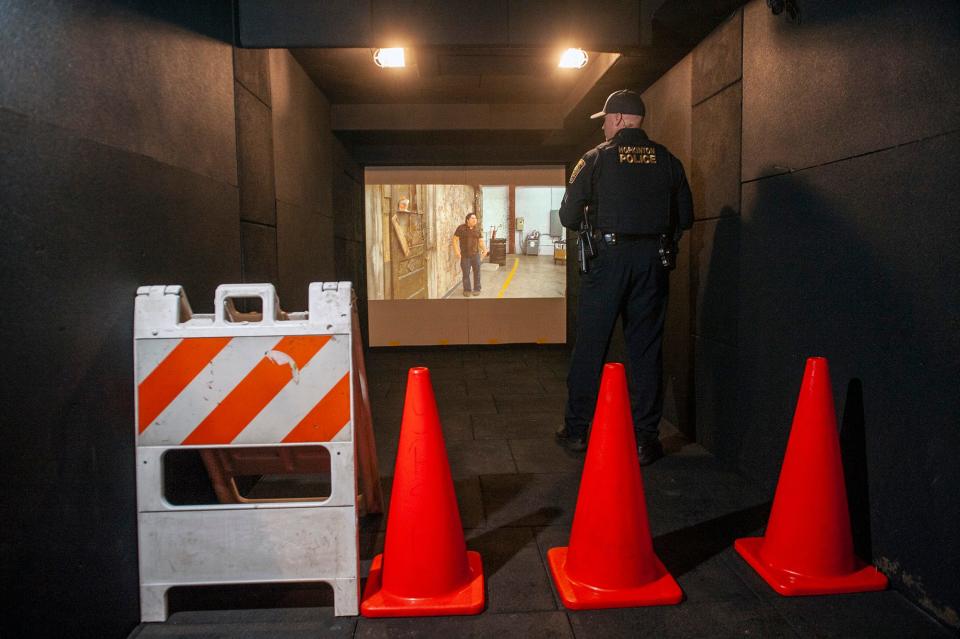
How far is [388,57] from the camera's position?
4.73 metres

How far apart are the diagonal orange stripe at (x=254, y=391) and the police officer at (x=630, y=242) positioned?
1942 millimetres

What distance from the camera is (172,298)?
2.00 metres

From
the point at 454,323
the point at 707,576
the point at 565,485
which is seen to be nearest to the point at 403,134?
the point at 454,323

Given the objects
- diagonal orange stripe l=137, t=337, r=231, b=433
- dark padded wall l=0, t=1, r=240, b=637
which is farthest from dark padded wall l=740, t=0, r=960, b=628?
dark padded wall l=0, t=1, r=240, b=637

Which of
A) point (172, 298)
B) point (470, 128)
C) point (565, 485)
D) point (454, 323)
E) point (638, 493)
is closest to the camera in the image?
point (172, 298)

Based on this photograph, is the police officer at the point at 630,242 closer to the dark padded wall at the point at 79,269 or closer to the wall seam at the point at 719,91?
the wall seam at the point at 719,91

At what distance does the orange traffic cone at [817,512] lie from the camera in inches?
87.0

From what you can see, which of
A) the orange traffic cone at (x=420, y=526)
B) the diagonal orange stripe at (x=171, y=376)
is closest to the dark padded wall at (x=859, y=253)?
the orange traffic cone at (x=420, y=526)

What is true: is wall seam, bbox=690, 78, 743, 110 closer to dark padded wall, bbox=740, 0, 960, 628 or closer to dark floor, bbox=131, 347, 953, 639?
dark padded wall, bbox=740, 0, 960, 628

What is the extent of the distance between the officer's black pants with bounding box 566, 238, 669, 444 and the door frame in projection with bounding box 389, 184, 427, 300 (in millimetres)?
4243

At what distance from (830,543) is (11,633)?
244 cm

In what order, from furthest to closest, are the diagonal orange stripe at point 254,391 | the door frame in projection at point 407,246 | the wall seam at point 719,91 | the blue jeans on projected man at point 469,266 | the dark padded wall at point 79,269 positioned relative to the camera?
1. the blue jeans on projected man at point 469,266
2. the door frame in projection at point 407,246
3. the wall seam at point 719,91
4. the diagonal orange stripe at point 254,391
5. the dark padded wall at point 79,269

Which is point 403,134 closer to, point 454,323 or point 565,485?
point 454,323

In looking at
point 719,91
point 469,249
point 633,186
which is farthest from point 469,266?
point 719,91
